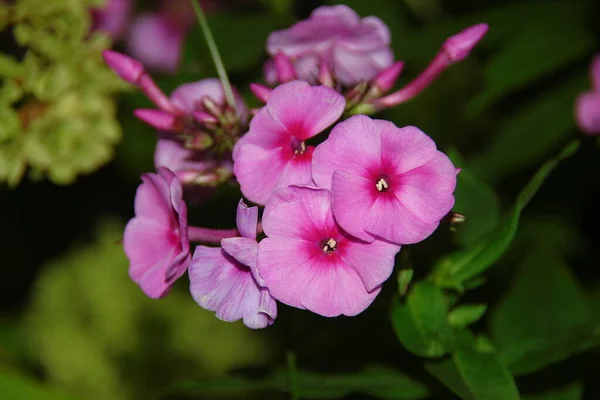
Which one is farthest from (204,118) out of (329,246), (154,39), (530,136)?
(154,39)

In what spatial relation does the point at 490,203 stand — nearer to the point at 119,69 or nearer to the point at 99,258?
the point at 119,69

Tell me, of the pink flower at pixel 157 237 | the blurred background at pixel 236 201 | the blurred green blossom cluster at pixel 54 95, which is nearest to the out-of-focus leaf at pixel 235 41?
the blurred background at pixel 236 201

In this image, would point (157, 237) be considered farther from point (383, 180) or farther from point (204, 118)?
point (383, 180)

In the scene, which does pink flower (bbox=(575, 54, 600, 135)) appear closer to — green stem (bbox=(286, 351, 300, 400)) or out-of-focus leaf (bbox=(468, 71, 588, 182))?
out-of-focus leaf (bbox=(468, 71, 588, 182))

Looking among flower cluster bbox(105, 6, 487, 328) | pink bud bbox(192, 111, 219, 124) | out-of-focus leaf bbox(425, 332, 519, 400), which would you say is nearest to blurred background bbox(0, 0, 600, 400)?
out-of-focus leaf bbox(425, 332, 519, 400)

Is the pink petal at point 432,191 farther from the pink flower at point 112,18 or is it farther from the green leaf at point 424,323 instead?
the pink flower at point 112,18

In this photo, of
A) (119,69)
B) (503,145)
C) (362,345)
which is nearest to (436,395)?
(362,345)
